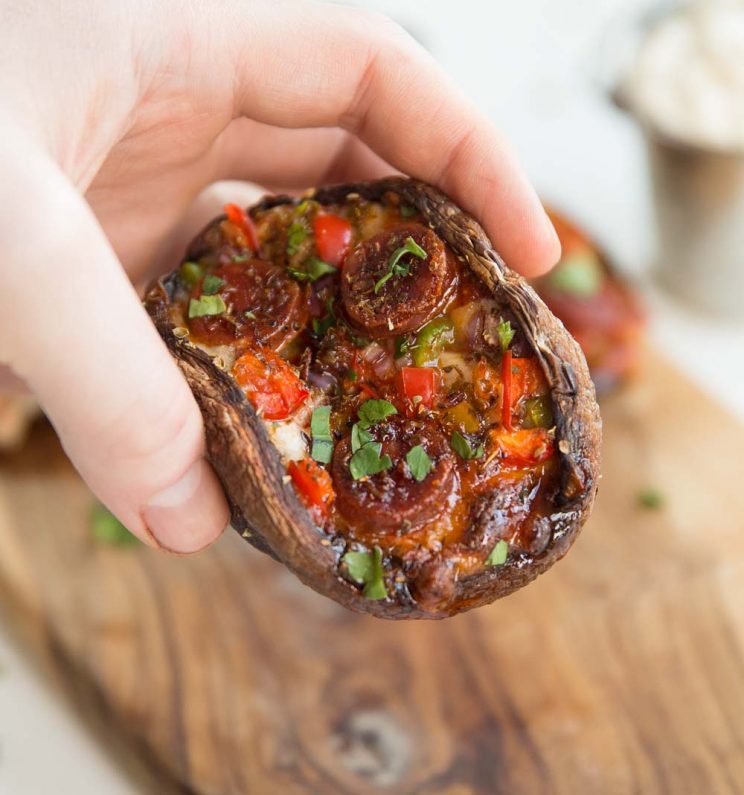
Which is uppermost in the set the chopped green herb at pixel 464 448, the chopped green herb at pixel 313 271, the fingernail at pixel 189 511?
the chopped green herb at pixel 313 271

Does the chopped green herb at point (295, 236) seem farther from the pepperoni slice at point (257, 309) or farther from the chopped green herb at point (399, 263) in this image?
the chopped green herb at point (399, 263)

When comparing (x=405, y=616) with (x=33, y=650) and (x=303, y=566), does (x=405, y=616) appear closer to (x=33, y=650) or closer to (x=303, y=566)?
(x=303, y=566)

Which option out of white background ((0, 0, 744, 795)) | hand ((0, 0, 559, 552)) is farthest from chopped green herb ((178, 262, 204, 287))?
white background ((0, 0, 744, 795))

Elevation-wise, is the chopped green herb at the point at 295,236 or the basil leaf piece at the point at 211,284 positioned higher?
the chopped green herb at the point at 295,236

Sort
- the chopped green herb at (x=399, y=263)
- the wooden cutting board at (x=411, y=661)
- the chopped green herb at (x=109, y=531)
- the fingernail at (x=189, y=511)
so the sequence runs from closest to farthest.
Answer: the fingernail at (x=189, y=511) → the chopped green herb at (x=399, y=263) → the wooden cutting board at (x=411, y=661) → the chopped green herb at (x=109, y=531)

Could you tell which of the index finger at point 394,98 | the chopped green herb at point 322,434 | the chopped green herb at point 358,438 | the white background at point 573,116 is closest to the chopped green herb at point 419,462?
the chopped green herb at point 358,438

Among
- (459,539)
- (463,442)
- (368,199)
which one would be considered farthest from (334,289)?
(459,539)

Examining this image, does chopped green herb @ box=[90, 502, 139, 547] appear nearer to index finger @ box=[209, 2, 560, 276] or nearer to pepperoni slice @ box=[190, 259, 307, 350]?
pepperoni slice @ box=[190, 259, 307, 350]
